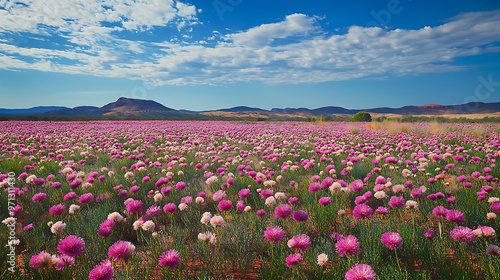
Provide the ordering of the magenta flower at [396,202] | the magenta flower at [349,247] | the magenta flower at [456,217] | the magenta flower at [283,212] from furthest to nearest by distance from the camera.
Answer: the magenta flower at [396,202], the magenta flower at [283,212], the magenta flower at [456,217], the magenta flower at [349,247]

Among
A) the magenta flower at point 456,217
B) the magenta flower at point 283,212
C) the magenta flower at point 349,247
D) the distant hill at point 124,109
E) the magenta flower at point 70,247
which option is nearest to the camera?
the magenta flower at point 349,247

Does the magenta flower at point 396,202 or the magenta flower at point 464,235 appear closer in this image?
the magenta flower at point 464,235

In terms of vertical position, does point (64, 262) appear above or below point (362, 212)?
below

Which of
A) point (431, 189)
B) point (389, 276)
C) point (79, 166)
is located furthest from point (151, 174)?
point (431, 189)

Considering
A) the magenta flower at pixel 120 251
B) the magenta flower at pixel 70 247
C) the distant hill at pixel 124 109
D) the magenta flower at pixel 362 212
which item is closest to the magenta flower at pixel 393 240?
the magenta flower at pixel 362 212

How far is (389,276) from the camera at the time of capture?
147 centimetres

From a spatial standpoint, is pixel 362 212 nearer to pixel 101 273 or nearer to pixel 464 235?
pixel 464 235

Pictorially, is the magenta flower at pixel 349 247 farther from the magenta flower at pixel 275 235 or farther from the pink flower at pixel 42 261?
the pink flower at pixel 42 261

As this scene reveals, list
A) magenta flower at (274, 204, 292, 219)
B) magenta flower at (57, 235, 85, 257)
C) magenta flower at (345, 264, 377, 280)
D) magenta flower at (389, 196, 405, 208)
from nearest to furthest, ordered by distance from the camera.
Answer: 1. magenta flower at (345, 264, 377, 280)
2. magenta flower at (57, 235, 85, 257)
3. magenta flower at (274, 204, 292, 219)
4. magenta flower at (389, 196, 405, 208)

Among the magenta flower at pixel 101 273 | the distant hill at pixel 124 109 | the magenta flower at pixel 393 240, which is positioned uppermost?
the distant hill at pixel 124 109

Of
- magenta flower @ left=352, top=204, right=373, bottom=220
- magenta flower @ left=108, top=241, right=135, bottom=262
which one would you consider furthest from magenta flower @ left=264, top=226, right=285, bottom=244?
magenta flower @ left=108, top=241, right=135, bottom=262

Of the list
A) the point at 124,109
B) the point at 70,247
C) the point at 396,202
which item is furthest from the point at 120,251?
the point at 124,109

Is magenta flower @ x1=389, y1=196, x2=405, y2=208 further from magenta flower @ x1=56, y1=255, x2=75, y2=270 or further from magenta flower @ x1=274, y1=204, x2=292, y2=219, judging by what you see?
magenta flower @ x1=56, y1=255, x2=75, y2=270

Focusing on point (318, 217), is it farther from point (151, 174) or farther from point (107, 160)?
point (107, 160)
